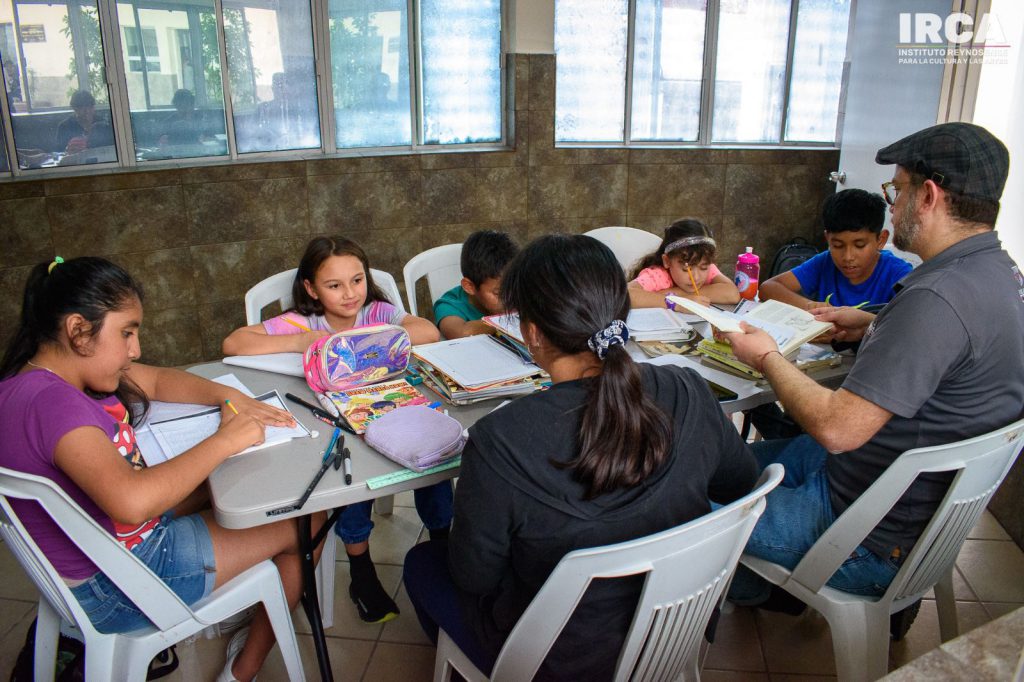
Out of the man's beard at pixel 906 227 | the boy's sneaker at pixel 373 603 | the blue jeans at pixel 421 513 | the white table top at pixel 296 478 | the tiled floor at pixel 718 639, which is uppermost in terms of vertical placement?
the man's beard at pixel 906 227

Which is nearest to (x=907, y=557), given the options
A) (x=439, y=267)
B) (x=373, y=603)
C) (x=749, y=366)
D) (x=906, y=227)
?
(x=749, y=366)

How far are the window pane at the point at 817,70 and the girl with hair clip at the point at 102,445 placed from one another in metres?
4.71

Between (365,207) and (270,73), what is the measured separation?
899mm

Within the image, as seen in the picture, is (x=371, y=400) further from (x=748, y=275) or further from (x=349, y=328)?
(x=748, y=275)

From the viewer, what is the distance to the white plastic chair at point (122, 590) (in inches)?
50.1

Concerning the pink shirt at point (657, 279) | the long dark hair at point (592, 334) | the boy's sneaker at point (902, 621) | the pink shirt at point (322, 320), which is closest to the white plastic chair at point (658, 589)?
the long dark hair at point (592, 334)

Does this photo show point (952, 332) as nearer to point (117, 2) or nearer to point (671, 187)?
point (671, 187)

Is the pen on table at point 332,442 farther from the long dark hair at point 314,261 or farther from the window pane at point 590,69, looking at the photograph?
the window pane at point 590,69

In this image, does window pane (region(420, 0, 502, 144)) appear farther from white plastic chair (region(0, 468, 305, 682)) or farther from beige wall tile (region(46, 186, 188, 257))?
white plastic chair (region(0, 468, 305, 682))

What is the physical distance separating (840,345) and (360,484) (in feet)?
4.99

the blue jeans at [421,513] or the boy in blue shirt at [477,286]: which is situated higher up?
the boy in blue shirt at [477,286]

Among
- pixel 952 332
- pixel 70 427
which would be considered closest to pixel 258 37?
pixel 70 427

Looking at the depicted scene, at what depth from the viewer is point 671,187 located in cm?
500

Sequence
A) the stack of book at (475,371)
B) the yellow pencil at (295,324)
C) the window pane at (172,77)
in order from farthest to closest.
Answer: the window pane at (172,77), the yellow pencil at (295,324), the stack of book at (475,371)
